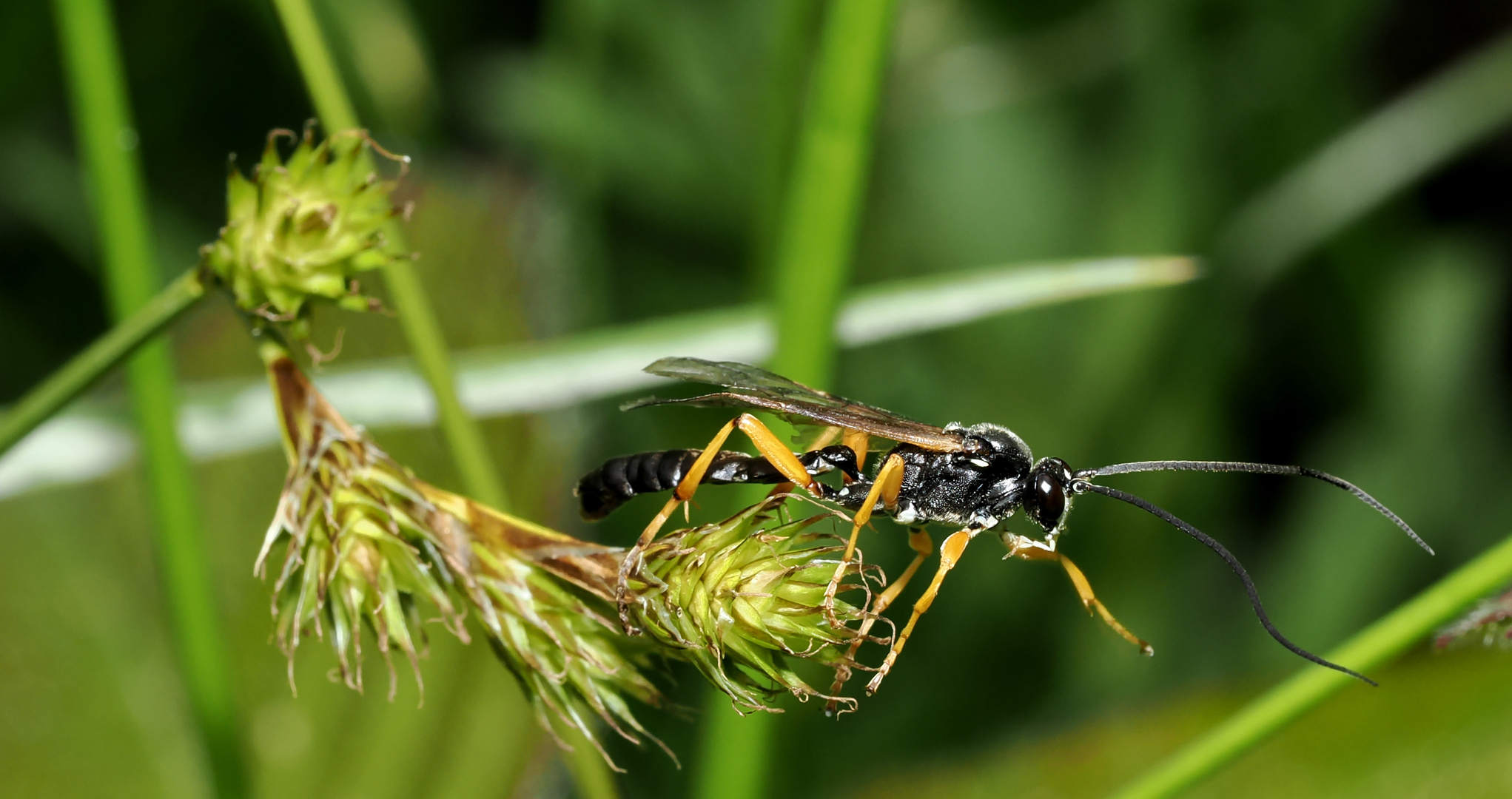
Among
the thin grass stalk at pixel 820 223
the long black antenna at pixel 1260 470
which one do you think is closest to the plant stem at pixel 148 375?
the thin grass stalk at pixel 820 223

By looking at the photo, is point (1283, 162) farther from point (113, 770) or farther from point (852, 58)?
point (113, 770)

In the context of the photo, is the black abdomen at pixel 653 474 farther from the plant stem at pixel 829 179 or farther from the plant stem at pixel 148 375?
the plant stem at pixel 148 375

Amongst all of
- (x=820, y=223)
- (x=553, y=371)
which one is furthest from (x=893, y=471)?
(x=553, y=371)

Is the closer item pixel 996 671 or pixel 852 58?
pixel 852 58

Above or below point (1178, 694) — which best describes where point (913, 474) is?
above

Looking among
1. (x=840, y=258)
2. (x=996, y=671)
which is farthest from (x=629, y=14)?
(x=840, y=258)

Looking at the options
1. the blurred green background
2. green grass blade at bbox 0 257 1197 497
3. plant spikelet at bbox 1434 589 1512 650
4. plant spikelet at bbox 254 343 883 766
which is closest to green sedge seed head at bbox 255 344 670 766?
plant spikelet at bbox 254 343 883 766
